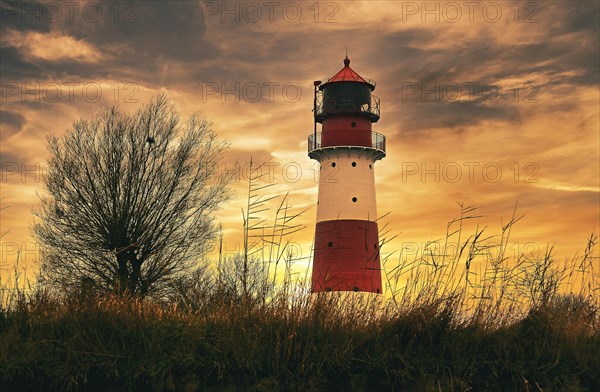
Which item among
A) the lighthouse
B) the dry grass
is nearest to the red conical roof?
the lighthouse

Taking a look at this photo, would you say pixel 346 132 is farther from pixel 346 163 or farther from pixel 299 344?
pixel 299 344

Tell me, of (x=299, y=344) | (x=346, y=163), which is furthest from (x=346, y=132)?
(x=299, y=344)

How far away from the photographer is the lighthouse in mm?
29875

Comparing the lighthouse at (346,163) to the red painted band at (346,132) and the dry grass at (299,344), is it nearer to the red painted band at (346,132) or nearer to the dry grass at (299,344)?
the red painted band at (346,132)

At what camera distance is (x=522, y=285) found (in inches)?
288

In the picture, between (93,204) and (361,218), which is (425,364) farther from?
(361,218)

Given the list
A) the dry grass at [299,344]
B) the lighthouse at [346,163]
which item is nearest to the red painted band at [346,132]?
the lighthouse at [346,163]

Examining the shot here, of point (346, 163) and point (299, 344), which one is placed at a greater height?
point (346, 163)

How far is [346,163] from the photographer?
3198 centimetres

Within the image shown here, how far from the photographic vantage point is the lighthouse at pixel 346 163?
29.9 meters

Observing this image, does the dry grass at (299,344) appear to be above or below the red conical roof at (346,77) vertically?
below

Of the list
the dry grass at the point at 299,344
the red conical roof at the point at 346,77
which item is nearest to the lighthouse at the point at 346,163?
the red conical roof at the point at 346,77

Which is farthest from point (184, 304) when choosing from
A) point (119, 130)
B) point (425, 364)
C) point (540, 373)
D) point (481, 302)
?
point (119, 130)

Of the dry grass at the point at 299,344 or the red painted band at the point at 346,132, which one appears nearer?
the dry grass at the point at 299,344
